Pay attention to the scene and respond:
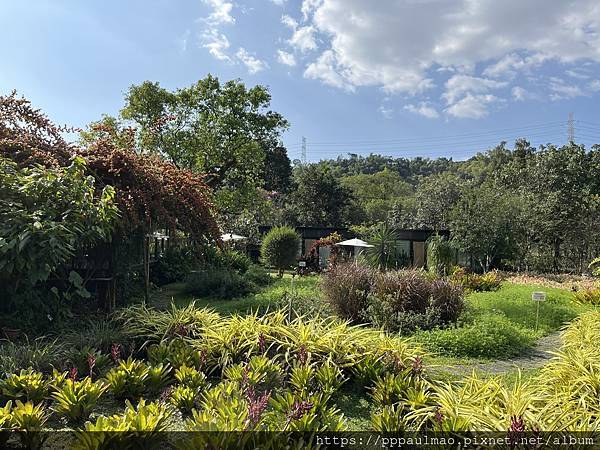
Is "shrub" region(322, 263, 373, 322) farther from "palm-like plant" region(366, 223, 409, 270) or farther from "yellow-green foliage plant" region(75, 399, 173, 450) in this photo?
"palm-like plant" region(366, 223, 409, 270)

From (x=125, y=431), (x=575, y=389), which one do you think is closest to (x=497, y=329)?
(x=575, y=389)

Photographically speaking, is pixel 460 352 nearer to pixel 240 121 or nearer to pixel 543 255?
pixel 240 121

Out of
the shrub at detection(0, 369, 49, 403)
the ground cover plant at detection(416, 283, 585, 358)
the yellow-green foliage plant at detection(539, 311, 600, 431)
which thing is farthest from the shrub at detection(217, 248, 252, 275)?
the yellow-green foliage plant at detection(539, 311, 600, 431)

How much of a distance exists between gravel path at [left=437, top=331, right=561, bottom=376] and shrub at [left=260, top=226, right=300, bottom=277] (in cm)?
1031

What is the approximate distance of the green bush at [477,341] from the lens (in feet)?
16.8

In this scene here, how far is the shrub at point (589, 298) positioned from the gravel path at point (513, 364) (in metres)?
3.59

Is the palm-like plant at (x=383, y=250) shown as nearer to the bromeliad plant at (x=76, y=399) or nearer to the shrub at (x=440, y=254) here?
the shrub at (x=440, y=254)

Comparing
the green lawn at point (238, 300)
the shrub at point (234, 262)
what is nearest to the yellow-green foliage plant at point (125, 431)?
the green lawn at point (238, 300)

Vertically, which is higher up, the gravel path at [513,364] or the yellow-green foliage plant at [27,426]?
the yellow-green foliage plant at [27,426]

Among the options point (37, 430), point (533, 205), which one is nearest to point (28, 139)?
point (37, 430)

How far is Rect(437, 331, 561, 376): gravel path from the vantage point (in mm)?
4444

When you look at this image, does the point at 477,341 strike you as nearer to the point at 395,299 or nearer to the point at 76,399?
the point at 395,299

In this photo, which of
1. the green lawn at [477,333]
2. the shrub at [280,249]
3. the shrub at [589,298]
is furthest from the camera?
the shrub at [280,249]

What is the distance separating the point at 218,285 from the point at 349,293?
410 cm
